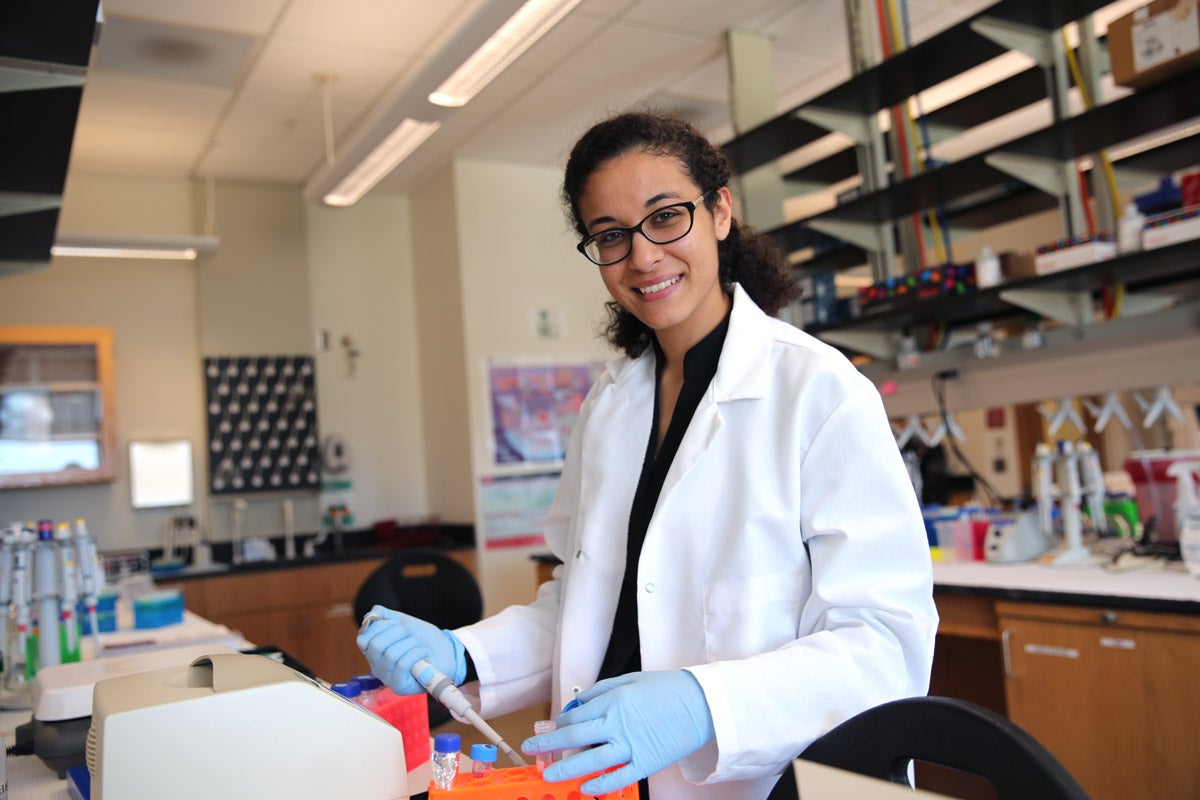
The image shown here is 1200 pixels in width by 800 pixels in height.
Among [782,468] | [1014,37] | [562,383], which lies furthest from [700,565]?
[562,383]

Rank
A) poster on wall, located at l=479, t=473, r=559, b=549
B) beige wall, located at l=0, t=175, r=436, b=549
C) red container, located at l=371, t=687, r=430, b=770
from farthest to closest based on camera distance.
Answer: poster on wall, located at l=479, t=473, r=559, b=549, beige wall, located at l=0, t=175, r=436, b=549, red container, located at l=371, t=687, r=430, b=770

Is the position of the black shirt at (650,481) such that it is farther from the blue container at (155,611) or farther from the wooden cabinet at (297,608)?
the wooden cabinet at (297,608)

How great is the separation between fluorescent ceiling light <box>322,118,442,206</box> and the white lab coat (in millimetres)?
2654

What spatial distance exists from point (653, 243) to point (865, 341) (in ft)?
8.49

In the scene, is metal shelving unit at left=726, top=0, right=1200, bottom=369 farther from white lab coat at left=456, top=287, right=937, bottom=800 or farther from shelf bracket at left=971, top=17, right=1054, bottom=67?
white lab coat at left=456, top=287, right=937, bottom=800

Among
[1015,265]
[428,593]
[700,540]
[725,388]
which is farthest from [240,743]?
[1015,265]

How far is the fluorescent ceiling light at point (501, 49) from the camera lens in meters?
2.87

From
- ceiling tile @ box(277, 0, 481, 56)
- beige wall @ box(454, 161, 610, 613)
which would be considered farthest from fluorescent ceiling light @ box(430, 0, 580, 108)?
beige wall @ box(454, 161, 610, 613)

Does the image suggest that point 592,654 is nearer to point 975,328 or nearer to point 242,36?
point 975,328

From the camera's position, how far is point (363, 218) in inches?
233

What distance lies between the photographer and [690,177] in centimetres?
136

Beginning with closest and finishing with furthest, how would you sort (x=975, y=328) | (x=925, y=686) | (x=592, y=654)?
(x=925, y=686) < (x=592, y=654) < (x=975, y=328)

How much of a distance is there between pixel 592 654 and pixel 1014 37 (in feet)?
8.85

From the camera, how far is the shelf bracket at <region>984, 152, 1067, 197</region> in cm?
304
